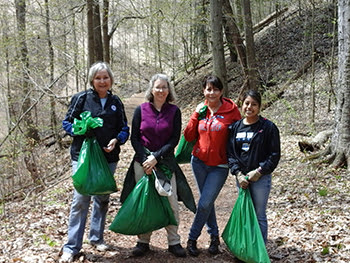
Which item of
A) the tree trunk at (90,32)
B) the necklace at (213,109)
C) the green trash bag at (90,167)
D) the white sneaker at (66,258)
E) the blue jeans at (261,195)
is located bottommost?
the white sneaker at (66,258)

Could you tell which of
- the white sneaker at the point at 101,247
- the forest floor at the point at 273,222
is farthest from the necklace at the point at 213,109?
the white sneaker at the point at 101,247

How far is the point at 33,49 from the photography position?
1362cm

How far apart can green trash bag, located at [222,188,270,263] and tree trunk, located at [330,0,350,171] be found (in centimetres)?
362

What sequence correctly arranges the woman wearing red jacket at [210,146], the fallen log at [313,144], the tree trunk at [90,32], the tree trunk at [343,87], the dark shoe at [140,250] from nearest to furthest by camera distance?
the woman wearing red jacket at [210,146] → the dark shoe at [140,250] → the tree trunk at [343,87] → the tree trunk at [90,32] → the fallen log at [313,144]

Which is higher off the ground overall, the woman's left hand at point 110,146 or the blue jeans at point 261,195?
the woman's left hand at point 110,146

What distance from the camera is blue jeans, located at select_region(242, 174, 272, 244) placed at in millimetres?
3654

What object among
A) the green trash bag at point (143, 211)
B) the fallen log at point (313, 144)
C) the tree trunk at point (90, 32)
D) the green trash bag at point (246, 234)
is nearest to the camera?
the green trash bag at point (246, 234)

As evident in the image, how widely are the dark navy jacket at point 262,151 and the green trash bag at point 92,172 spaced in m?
1.36

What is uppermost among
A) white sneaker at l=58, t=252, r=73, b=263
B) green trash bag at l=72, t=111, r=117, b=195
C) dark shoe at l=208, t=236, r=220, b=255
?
green trash bag at l=72, t=111, r=117, b=195

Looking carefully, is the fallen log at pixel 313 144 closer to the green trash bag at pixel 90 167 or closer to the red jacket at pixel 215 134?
the red jacket at pixel 215 134

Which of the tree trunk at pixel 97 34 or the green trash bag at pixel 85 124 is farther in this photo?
the tree trunk at pixel 97 34

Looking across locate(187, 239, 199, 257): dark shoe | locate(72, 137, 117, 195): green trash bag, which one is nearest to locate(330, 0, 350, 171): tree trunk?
locate(187, 239, 199, 257): dark shoe

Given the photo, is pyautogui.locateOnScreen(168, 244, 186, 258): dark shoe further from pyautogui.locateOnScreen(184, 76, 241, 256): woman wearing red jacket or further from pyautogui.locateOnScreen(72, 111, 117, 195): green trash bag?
pyautogui.locateOnScreen(72, 111, 117, 195): green trash bag

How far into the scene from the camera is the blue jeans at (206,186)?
385cm
